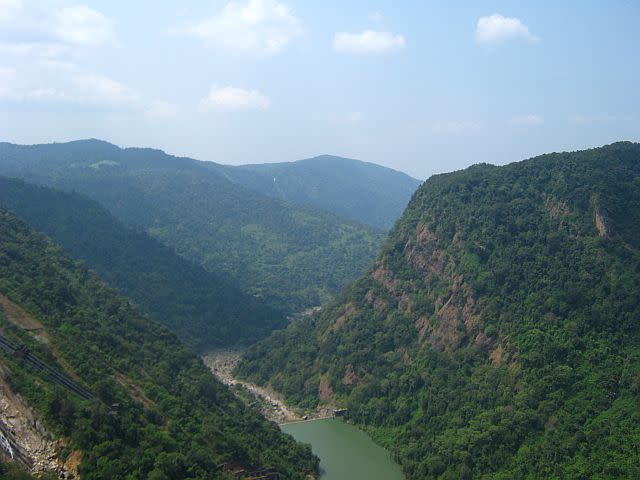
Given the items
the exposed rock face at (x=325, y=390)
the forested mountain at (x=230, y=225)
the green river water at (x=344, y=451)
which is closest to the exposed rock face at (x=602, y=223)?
the green river water at (x=344, y=451)

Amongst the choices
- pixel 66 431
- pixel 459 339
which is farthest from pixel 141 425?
pixel 459 339

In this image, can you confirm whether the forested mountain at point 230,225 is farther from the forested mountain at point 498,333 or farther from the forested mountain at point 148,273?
the forested mountain at point 498,333

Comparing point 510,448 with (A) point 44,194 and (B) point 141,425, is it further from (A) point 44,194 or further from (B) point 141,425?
(A) point 44,194

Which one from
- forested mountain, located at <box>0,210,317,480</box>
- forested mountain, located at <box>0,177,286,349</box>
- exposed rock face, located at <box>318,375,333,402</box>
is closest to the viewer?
forested mountain, located at <box>0,210,317,480</box>

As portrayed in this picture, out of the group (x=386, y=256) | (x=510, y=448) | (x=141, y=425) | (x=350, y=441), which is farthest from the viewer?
(x=386, y=256)

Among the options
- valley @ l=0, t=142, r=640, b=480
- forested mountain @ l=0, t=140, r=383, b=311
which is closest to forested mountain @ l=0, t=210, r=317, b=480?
valley @ l=0, t=142, r=640, b=480

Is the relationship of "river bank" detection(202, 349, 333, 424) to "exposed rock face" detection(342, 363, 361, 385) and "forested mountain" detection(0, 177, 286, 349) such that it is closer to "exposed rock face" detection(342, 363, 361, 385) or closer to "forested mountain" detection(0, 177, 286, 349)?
"exposed rock face" detection(342, 363, 361, 385)

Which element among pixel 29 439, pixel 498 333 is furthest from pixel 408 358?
pixel 29 439
